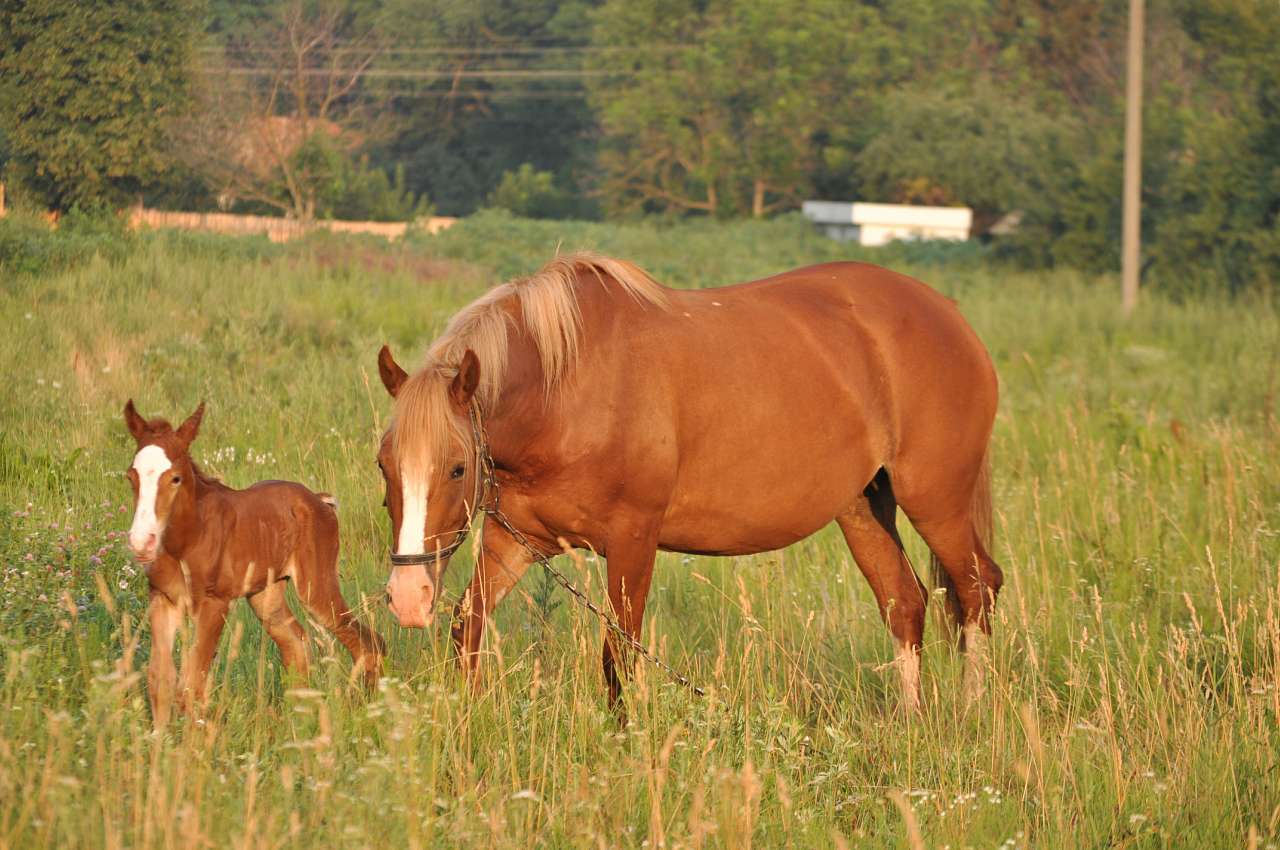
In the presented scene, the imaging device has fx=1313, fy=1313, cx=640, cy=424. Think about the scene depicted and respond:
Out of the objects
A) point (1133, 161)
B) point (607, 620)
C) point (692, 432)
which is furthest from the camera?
point (1133, 161)

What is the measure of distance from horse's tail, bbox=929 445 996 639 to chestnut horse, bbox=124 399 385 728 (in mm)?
2831

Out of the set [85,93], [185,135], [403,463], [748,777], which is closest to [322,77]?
[185,135]

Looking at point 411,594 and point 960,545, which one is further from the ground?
point 411,594

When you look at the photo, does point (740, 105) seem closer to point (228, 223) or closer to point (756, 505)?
point (228, 223)

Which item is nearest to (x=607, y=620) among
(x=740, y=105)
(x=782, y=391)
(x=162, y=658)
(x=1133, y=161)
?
(x=782, y=391)

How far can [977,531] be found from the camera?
6.41 m

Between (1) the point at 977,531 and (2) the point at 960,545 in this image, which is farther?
(1) the point at 977,531

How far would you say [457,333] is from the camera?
4.64 metres

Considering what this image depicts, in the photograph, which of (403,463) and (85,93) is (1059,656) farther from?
(85,93)

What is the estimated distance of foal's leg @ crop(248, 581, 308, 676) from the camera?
459 centimetres

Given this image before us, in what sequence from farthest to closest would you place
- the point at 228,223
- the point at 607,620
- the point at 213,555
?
the point at 228,223, the point at 607,620, the point at 213,555

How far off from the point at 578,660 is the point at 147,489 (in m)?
1.49

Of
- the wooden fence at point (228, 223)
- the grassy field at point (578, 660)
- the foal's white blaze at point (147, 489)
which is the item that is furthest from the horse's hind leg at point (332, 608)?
the wooden fence at point (228, 223)

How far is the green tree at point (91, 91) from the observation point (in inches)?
351
